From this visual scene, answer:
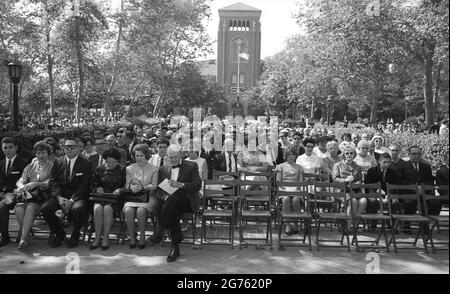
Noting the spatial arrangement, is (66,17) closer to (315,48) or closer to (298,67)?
(315,48)

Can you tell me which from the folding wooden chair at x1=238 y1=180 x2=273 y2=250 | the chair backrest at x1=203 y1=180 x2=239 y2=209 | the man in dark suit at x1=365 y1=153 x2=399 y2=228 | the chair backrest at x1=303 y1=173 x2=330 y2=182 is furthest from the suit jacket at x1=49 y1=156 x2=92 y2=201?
the man in dark suit at x1=365 y1=153 x2=399 y2=228

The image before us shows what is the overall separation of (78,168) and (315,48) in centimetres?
2177

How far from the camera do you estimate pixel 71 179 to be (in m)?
7.37

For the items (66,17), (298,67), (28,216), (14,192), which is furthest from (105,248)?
(298,67)

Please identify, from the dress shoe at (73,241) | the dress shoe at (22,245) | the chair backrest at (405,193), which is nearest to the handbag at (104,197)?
the dress shoe at (73,241)

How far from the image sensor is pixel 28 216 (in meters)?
6.91

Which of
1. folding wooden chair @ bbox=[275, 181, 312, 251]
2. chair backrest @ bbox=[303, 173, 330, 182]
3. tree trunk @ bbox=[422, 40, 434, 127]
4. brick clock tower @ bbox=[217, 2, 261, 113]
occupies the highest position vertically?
brick clock tower @ bbox=[217, 2, 261, 113]

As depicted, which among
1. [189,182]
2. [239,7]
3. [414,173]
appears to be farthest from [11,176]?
[239,7]

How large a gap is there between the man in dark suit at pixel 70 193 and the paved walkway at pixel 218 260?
0.30 m

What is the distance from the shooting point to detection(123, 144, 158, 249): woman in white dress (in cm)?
695

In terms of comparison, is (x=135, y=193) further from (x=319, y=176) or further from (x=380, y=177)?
(x=380, y=177)

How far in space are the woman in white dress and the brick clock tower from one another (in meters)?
68.9

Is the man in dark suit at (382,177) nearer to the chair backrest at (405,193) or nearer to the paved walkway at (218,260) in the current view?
the chair backrest at (405,193)

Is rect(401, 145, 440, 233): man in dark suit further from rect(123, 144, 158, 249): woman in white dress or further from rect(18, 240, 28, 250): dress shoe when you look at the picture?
rect(18, 240, 28, 250): dress shoe
